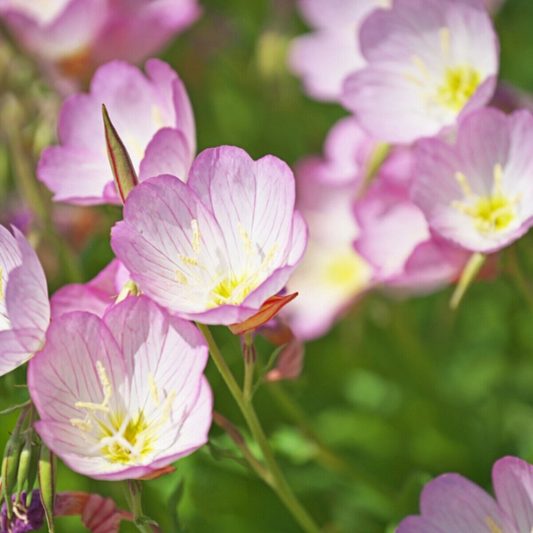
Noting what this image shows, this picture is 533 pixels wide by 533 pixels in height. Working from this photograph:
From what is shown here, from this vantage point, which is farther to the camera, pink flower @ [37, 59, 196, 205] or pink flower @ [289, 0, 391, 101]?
pink flower @ [289, 0, 391, 101]

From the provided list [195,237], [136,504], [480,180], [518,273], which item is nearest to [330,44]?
[480,180]

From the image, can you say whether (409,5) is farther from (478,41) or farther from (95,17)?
(95,17)

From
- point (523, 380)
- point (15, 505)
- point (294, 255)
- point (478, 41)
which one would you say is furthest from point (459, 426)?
point (15, 505)

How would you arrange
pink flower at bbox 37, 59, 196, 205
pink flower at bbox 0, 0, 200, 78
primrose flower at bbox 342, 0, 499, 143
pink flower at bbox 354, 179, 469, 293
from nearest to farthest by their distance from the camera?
pink flower at bbox 37, 59, 196, 205
primrose flower at bbox 342, 0, 499, 143
pink flower at bbox 354, 179, 469, 293
pink flower at bbox 0, 0, 200, 78

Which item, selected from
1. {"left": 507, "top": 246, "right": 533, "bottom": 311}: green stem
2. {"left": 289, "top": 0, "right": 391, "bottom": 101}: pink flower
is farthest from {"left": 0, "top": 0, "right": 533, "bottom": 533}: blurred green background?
{"left": 289, "top": 0, "right": 391, "bottom": 101}: pink flower

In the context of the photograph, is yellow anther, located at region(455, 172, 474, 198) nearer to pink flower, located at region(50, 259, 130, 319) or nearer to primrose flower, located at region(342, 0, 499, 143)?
primrose flower, located at region(342, 0, 499, 143)

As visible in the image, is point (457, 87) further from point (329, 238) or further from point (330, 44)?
point (329, 238)

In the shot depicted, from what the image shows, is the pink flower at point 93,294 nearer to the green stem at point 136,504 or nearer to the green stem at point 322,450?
the green stem at point 136,504
